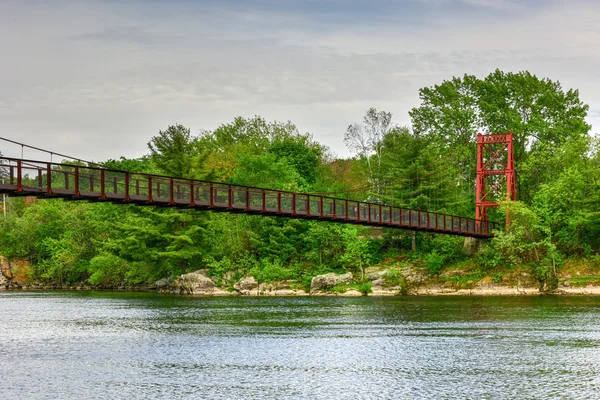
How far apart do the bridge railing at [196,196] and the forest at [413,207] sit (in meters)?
3.82

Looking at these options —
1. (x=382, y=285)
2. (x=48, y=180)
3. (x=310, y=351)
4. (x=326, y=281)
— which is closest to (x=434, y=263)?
(x=382, y=285)

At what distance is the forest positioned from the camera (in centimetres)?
6100

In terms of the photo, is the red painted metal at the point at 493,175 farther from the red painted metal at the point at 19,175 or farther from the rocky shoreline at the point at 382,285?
the red painted metal at the point at 19,175

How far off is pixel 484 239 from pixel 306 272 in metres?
14.2

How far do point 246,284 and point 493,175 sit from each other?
71.4 ft

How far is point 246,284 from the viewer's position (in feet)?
222

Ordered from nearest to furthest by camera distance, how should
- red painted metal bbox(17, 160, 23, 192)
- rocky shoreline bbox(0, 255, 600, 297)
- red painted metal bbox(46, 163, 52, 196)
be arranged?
1. red painted metal bbox(17, 160, 23, 192)
2. red painted metal bbox(46, 163, 52, 196)
3. rocky shoreline bbox(0, 255, 600, 297)

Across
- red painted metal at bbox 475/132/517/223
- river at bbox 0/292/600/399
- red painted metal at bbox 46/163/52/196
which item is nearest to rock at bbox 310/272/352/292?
red painted metal at bbox 475/132/517/223

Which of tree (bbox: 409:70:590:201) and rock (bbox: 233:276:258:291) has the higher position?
tree (bbox: 409:70:590:201)

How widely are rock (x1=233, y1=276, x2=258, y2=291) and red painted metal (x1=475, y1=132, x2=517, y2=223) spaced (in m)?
18.2

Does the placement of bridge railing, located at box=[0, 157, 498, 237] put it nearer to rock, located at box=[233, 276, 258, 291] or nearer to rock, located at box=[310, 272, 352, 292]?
rock, located at box=[310, 272, 352, 292]

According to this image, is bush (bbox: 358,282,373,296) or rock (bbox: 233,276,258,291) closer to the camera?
bush (bbox: 358,282,373,296)

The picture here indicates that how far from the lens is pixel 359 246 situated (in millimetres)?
66500

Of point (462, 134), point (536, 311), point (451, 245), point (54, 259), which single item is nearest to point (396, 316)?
point (536, 311)
